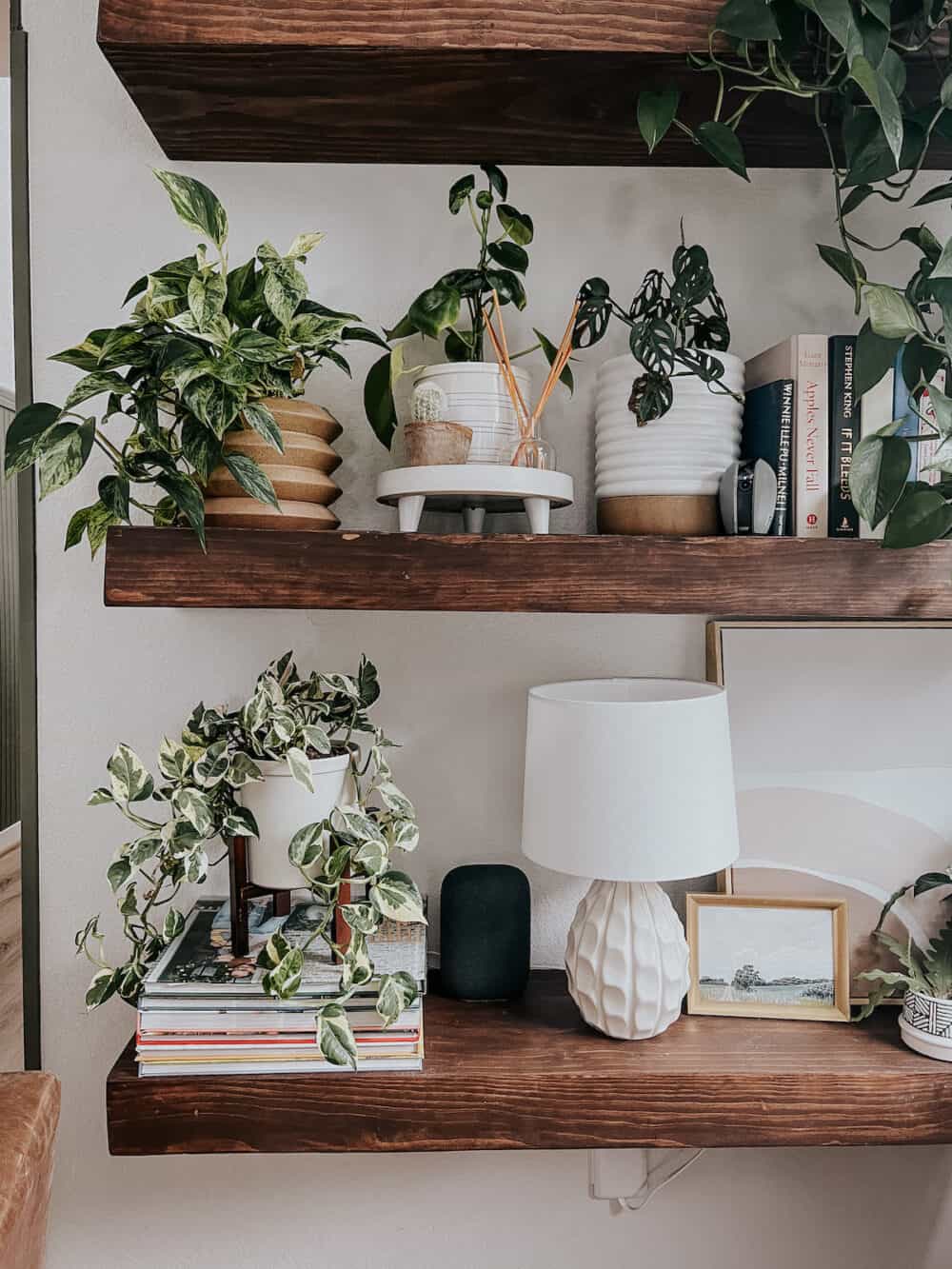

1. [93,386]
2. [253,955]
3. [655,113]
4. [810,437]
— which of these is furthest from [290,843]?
[655,113]

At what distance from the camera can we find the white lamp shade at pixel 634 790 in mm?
984

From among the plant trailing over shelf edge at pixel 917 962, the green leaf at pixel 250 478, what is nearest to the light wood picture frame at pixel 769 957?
the plant trailing over shelf edge at pixel 917 962

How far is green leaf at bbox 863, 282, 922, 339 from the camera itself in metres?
0.94

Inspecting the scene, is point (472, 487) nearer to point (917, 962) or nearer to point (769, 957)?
point (769, 957)

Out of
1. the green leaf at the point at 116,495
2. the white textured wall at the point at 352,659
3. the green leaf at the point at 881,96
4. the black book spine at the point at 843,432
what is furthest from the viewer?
the white textured wall at the point at 352,659

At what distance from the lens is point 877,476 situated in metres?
0.98

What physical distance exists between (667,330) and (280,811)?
608 millimetres

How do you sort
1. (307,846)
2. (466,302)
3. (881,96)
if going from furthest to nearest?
(466,302)
(307,846)
(881,96)

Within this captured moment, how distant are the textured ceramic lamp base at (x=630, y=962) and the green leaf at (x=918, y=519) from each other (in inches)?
16.9

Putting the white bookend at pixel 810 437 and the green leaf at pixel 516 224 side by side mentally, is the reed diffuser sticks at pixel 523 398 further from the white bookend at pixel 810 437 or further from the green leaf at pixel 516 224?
the white bookend at pixel 810 437

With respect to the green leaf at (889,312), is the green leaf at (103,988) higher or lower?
lower

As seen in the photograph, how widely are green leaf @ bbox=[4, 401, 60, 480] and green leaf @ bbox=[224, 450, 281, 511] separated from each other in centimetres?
16

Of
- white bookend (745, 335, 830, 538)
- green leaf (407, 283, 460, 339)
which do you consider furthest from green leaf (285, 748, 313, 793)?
white bookend (745, 335, 830, 538)

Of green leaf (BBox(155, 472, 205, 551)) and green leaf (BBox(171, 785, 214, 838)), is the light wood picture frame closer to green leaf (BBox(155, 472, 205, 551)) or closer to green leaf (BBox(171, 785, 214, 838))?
green leaf (BBox(171, 785, 214, 838))
